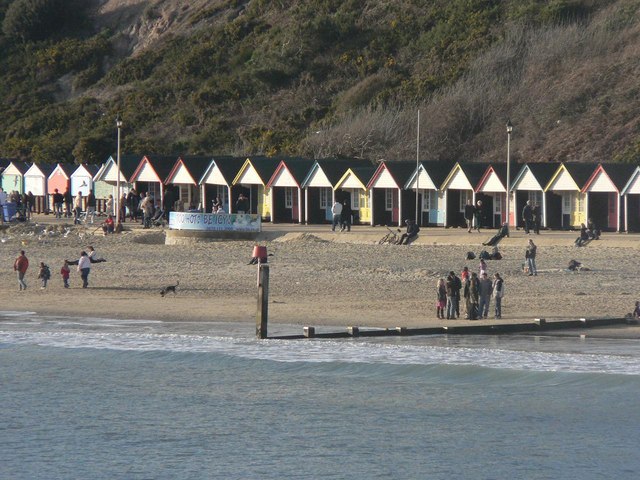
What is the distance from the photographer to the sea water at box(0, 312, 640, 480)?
22720 millimetres

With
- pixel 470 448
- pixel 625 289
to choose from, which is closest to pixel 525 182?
pixel 625 289

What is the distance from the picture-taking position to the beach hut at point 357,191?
55188 millimetres

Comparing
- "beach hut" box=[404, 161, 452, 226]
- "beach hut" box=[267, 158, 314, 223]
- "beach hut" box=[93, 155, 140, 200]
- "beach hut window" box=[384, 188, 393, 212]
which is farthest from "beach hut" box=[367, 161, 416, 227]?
"beach hut" box=[93, 155, 140, 200]

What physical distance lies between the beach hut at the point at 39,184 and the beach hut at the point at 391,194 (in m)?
20.1

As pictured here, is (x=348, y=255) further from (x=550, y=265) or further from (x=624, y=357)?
(x=624, y=357)

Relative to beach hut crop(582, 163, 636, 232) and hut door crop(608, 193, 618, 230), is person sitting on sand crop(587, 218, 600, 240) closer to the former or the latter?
beach hut crop(582, 163, 636, 232)

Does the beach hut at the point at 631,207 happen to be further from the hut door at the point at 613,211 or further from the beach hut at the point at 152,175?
the beach hut at the point at 152,175

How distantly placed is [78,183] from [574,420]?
43.8 m

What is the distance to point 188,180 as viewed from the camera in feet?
195

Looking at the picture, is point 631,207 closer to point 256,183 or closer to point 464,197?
point 464,197

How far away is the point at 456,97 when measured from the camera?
79500 mm

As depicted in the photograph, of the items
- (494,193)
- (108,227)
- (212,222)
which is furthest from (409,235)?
(108,227)

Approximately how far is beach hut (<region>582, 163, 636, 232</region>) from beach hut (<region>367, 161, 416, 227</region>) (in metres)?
8.04

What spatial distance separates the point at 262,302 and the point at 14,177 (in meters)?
42.5
